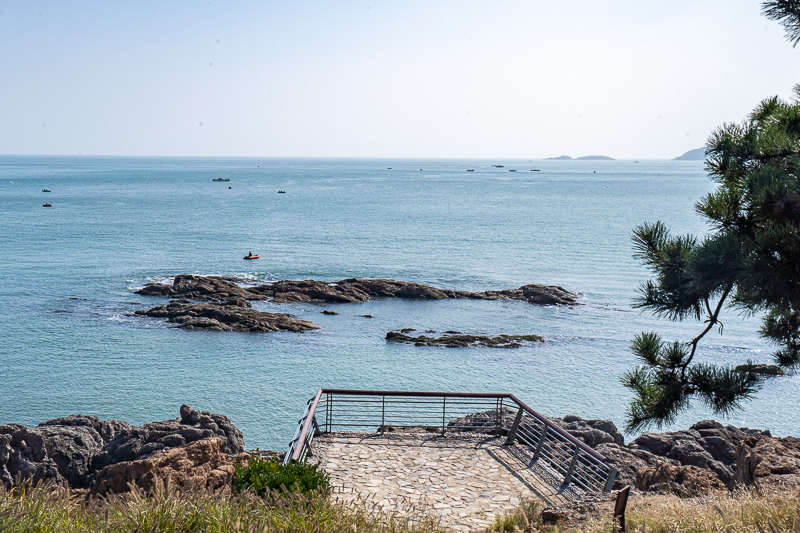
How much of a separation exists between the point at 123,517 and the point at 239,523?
1161mm

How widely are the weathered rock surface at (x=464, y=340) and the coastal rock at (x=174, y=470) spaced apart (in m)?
24.9

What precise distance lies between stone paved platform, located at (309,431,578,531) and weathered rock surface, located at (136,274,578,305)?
1332 inches

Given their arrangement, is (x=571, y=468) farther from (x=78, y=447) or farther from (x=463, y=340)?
(x=463, y=340)

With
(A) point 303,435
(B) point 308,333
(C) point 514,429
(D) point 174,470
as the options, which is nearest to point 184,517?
(A) point 303,435

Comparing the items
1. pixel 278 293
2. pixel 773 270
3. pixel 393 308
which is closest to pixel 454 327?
pixel 393 308

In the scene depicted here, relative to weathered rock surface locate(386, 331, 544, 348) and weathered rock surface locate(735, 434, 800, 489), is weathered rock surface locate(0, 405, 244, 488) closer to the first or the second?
weathered rock surface locate(735, 434, 800, 489)

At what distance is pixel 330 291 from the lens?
156 ft

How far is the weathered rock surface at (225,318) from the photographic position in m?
39.3

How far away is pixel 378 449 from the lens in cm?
1291

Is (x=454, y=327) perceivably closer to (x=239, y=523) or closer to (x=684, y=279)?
(x=684, y=279)

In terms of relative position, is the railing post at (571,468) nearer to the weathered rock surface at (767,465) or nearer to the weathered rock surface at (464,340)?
the weathered rock surface at (767,465)

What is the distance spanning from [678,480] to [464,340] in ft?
85.3

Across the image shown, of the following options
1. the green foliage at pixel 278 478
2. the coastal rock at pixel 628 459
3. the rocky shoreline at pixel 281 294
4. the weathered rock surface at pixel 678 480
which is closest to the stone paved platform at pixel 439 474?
the green foliage at pixel 278 478

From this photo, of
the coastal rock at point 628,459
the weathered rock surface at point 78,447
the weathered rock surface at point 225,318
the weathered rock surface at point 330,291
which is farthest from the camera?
the weathered rock surface at point 330,291
